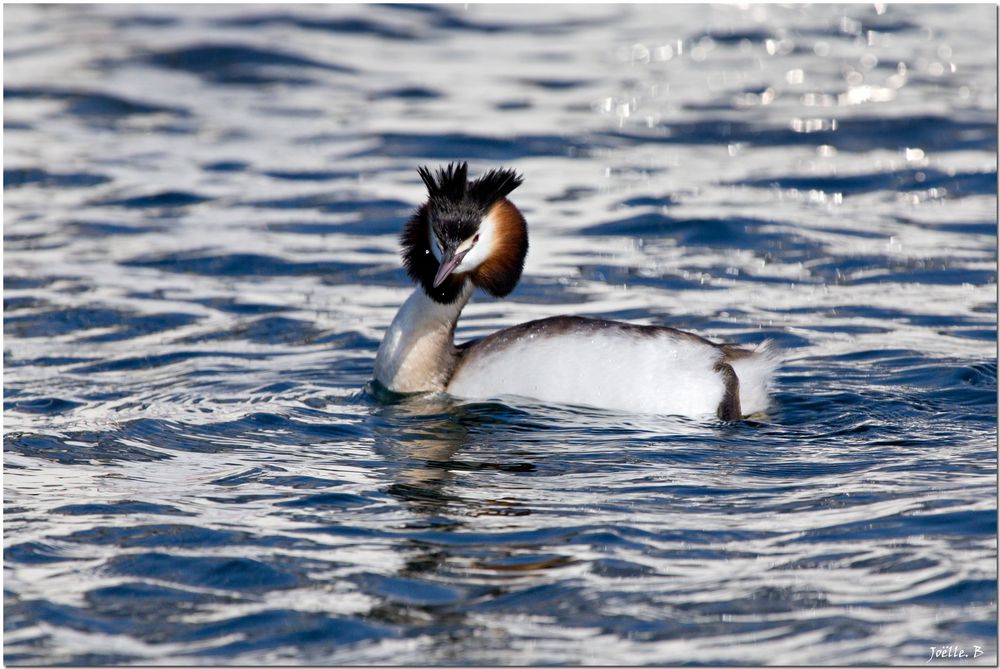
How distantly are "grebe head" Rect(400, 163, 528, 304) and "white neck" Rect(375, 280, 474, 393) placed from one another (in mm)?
89

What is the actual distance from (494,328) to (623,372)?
3037 mm

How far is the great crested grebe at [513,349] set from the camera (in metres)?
8.70

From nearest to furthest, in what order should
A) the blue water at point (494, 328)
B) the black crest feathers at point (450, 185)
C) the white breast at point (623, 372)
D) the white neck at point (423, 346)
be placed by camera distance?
the blue water at point (494, 328)
the white breast at point (623, 372)
the black crest feathers at point (450, 185)
the white neck at point (423, 346)

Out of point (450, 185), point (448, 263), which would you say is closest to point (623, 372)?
point (448, 263)

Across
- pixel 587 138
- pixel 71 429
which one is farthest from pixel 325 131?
pixel 71 429

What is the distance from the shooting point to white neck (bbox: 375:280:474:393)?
9.20 meters

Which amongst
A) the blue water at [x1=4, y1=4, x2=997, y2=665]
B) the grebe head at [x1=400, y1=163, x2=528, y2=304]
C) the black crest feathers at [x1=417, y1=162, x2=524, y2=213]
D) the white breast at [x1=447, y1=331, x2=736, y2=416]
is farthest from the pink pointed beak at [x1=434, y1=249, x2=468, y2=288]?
the blue water at [x1=4, y1=4, x2=997, y2=665]

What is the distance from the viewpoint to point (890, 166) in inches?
625

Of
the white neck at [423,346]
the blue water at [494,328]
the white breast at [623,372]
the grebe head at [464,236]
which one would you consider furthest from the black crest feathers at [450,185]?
the blue water at [494,328]

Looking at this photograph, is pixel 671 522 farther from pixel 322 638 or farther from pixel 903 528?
pixel 322 638

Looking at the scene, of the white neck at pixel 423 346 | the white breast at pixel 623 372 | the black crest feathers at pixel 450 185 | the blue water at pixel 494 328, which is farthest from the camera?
the white neck at pixel 423 346

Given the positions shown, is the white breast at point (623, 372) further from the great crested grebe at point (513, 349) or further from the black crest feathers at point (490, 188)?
the black crest feathers at point (490, 188)

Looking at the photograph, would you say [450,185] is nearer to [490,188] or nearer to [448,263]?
[490,188]

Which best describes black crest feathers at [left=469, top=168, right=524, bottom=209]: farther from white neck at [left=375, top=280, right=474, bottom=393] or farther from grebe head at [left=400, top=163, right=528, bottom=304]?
white neck at [left=375, top=280, right=474, bottom=393]
